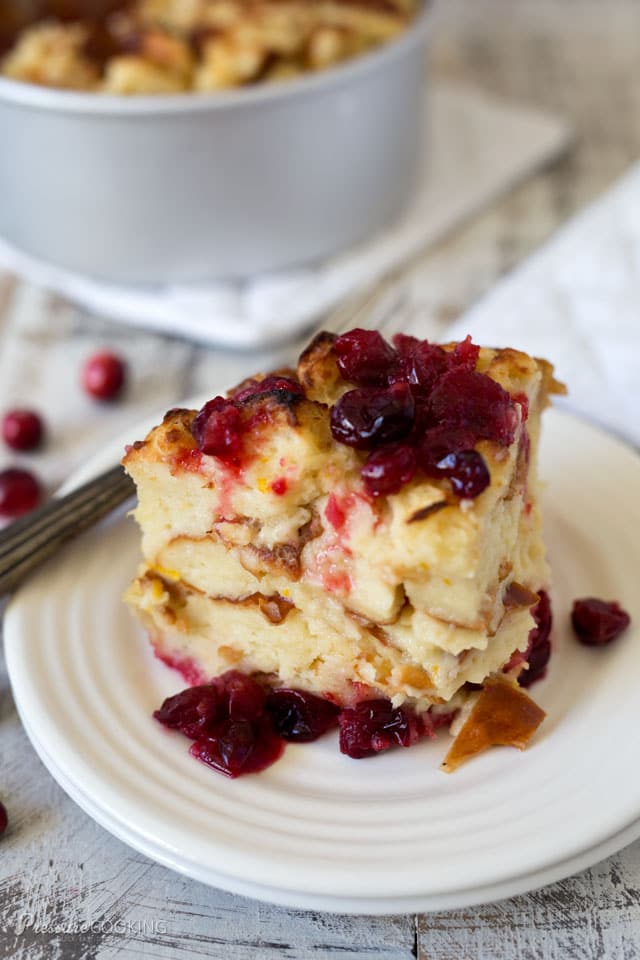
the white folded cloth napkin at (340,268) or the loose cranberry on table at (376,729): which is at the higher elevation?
the loose cranberry on table at (376,729)

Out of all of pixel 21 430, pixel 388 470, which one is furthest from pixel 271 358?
pixel 388 470

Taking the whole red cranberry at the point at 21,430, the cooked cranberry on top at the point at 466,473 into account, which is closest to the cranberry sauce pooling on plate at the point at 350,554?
the cooked cranberry on top at the point at 466,473

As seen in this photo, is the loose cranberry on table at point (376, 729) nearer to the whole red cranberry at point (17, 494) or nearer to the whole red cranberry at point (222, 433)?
the whole red cranberry at point (222, 433)

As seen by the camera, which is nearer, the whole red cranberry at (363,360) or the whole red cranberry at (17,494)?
the whole red cranberry at (363,360)

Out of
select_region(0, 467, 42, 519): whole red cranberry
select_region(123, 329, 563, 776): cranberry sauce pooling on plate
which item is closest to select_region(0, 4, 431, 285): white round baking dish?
select_region(0, 467, 42, 519): whole red cranberry

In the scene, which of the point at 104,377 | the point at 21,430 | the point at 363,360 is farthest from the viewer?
the point at 104,377

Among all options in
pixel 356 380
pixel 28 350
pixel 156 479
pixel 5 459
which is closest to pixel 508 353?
pixel 356 380

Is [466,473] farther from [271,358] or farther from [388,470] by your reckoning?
[271,358]
